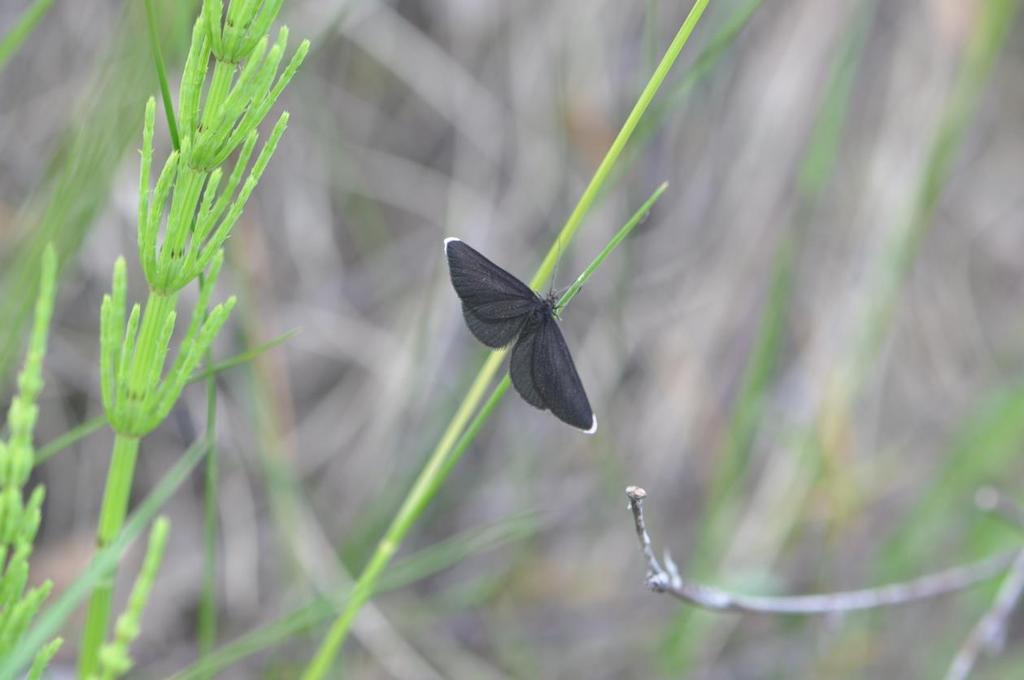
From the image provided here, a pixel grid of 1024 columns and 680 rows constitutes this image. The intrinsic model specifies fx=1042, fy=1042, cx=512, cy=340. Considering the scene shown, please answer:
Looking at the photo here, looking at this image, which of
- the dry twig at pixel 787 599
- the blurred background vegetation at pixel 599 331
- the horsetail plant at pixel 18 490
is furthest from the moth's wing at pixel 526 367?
the blurred background vegetation at pixel 599 331

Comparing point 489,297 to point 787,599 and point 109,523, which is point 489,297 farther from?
point 787,599

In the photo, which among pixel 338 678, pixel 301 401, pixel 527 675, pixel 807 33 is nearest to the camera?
pixel 338 678

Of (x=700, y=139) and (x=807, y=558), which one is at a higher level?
(x=700, y=139)

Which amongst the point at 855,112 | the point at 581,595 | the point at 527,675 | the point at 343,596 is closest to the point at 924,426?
the point at 855,112

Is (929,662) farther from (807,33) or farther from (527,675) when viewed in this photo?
(807,33)

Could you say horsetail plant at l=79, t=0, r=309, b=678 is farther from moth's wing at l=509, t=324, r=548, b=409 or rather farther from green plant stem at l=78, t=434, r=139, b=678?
moth's wing at l=509, t=324, r=548, b=409

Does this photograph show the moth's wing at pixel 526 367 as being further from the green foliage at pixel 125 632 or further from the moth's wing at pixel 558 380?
the green foliage at pixel 125 632
